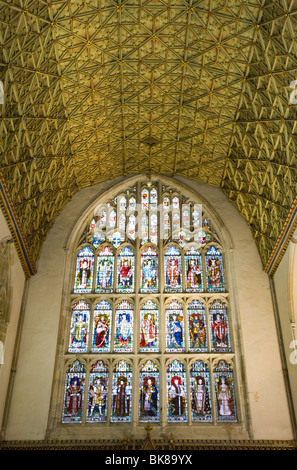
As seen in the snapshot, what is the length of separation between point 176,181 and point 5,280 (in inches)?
304

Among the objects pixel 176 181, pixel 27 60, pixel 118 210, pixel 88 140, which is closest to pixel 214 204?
pixel 176 181

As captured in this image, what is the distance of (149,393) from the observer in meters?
14.4

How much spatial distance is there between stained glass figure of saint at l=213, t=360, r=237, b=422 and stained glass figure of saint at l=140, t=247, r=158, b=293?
11.1ft

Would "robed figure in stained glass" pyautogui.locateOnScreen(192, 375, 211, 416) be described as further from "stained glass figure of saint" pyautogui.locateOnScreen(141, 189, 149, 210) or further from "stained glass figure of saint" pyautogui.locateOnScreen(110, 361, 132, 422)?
"stained glass figure of saint" pyautogui.locateOnScreen(141, 189, 149, 210)

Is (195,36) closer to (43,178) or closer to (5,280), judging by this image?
(43,178)

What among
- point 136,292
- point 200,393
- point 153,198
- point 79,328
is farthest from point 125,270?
point 200,393

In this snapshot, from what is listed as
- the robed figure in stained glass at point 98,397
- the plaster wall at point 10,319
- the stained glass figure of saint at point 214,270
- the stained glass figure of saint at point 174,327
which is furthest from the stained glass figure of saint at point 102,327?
the stained glass figure of saint at point 214,270

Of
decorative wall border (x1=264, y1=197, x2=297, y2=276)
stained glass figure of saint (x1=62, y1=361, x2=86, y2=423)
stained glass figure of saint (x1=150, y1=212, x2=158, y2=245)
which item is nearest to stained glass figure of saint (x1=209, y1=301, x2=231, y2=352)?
decorative wall border (x1=264, y1=197, x2=297, y2=276)

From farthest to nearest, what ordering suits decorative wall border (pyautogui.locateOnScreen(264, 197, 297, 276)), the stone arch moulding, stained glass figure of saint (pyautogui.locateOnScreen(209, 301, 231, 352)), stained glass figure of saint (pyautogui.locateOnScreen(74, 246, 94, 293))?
stained glass figure of saint (pyautogui.locateOnScreen(74, 246, 94, 293)) → stained glass figure of saint (pyautogui.locateOnScreen(209, 301, 231, 352)) → the stone arch moulding → decorative wall border (pyautogui.locateOnScreen(264, 197, 297, 276))

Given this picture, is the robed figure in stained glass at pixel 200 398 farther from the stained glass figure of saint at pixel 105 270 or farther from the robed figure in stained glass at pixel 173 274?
the stained glass figure of saint at pixel 105 270

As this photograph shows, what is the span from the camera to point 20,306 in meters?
15.3

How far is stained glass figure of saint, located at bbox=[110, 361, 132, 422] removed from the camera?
1406cm

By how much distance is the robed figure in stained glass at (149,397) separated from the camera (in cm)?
1411

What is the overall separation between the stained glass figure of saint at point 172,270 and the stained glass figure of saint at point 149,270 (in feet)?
1.24
